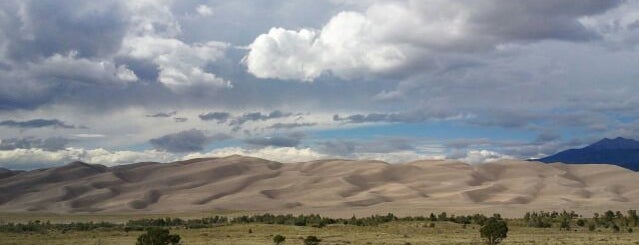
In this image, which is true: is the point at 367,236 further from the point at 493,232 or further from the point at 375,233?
the point at 493,232

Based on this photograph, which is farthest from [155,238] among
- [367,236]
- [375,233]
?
[375,233]

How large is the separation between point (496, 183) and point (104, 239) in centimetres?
14953

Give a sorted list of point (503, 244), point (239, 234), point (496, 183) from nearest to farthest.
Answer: point (503, 244), point (239, 234), point (496, 183)

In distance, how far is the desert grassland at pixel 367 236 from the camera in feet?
190

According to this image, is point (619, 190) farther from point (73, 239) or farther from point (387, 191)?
point (73, 239)

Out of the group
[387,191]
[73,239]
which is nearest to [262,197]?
[387,191]

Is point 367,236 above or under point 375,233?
under

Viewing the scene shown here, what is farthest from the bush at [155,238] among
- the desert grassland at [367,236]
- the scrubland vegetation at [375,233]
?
the desert grassland at [367,236]

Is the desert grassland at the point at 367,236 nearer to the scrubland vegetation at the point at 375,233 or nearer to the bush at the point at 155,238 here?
the scrubland vegetation at the point at 375,233

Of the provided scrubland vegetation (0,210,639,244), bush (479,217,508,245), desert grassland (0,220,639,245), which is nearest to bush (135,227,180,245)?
scrubland vegetation (0,210,639,244)

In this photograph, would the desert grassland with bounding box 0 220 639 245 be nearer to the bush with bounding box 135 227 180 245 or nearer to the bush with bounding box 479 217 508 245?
the bush with bounding box 479 217 508 245

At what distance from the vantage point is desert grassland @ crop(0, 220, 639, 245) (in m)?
57.9

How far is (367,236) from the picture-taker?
6494 cm

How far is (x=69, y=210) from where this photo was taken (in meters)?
168
